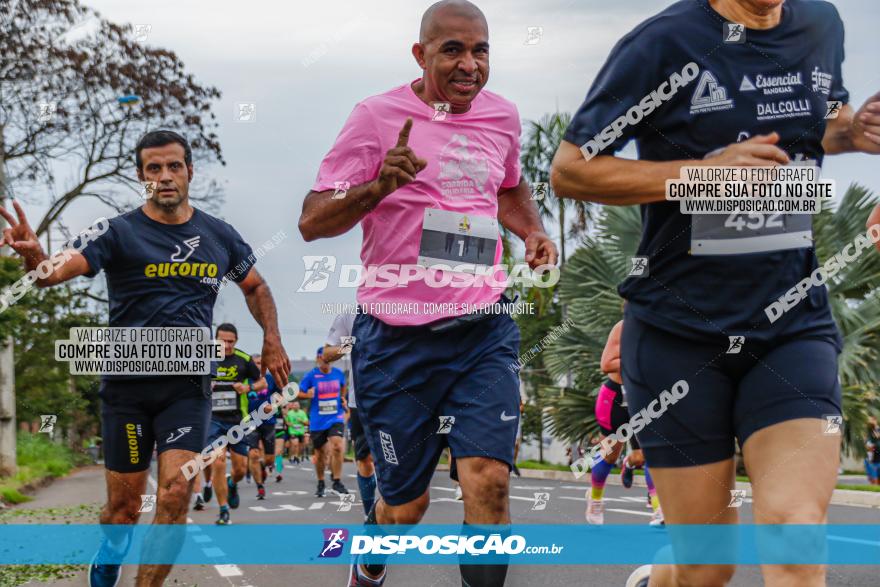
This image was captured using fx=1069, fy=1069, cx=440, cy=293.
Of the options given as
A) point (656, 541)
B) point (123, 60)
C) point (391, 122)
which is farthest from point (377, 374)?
point (123, 60)

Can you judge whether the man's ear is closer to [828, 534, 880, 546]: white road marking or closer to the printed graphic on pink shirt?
the printed graphic on pink shirt

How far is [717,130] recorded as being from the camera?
2.96 meters

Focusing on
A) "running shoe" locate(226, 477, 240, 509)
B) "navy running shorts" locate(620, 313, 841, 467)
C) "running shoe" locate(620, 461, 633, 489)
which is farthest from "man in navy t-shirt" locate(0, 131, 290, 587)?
"running shoe" locate(620, 461, 633, 489)

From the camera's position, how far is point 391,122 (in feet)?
13.9

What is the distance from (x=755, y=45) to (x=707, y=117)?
25 centimetres

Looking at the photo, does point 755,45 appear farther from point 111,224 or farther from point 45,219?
point 45,219

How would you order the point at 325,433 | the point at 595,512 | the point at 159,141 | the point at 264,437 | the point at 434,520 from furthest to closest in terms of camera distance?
the point at 264,437
the point at 325,433
the point at 434,520
the point at 595,512
the point at 159,141

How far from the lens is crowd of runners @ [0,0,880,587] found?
114 inches

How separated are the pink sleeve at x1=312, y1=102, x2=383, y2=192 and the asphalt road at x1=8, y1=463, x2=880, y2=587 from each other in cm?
333

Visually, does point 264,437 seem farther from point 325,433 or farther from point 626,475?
point 626,475

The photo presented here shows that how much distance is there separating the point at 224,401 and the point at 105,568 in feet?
23.0

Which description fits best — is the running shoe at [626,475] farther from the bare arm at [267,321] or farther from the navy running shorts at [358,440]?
the bare arm at [267,321]

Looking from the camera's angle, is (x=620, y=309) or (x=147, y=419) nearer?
(x=147, y=419)

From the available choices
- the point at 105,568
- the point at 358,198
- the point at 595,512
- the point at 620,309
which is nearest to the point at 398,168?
the point at 358,198
